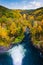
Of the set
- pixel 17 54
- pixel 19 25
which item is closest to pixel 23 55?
pixel 17 54

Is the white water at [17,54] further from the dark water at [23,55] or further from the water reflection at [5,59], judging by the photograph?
the water reflection at [5,59]

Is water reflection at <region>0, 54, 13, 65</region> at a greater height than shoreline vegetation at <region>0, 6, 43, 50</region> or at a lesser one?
lesser

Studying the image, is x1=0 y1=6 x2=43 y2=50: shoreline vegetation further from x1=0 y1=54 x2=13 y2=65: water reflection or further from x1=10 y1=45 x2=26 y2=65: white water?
x1=0 y1=54 x2=13 y2=65: water reflection

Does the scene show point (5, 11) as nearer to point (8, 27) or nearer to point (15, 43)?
point (8, 27)

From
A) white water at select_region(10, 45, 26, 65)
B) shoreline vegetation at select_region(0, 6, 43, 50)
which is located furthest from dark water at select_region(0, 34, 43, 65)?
shoreline vegetation at select_region(0, 6, 43, 50)

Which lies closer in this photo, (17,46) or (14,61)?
(14,61)

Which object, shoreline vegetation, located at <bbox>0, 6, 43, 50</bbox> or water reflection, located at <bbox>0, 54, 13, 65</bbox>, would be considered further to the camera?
shoreline vegetation, located at <bbox>0, 6, 43, 50</bbox>

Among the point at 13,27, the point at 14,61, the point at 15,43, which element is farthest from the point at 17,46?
the point at 14,61
